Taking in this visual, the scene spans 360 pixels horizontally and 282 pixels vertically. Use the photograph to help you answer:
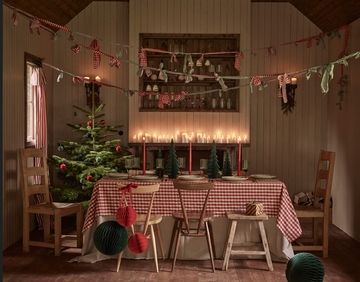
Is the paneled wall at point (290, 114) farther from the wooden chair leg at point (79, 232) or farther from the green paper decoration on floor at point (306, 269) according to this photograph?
the green paper decoration on floor at point (306, 269)

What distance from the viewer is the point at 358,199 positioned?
4.34 meters

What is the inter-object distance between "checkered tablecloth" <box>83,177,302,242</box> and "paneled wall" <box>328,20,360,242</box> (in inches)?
54.0

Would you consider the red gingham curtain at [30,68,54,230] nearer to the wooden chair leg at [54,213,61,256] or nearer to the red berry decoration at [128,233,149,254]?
the wooden chair leg at [54,213,61,256]

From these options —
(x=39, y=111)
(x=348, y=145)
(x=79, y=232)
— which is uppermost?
(x=39, y=111)

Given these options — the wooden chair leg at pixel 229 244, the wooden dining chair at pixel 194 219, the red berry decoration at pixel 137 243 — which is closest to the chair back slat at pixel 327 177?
the wooden chair leg at pixel 229 244

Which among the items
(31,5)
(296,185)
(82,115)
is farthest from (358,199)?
(31,5)

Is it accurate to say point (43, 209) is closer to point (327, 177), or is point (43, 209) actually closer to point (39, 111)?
point (39, 111)

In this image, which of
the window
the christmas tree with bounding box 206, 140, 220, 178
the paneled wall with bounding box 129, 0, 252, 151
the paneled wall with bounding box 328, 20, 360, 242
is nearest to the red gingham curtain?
the window

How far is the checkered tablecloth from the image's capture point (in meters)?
3.54

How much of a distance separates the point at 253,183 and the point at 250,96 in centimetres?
238

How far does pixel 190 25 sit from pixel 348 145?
2.72 metres

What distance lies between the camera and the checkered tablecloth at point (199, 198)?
3.54 meters

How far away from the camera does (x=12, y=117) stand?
13.4 ft

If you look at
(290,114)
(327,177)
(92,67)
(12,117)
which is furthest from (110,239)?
(290,114)
